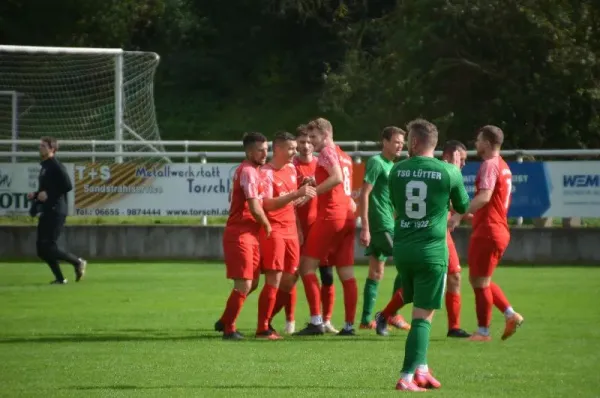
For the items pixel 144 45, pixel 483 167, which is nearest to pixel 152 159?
pixel 483 167

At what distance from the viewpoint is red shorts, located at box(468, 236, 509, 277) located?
1329 centimetres

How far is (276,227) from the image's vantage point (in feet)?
45.3

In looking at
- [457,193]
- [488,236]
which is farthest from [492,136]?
[457,193]

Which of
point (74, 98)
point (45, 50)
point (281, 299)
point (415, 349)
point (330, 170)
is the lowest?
point (281, 299)

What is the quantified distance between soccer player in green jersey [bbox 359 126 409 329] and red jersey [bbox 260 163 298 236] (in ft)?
2.28

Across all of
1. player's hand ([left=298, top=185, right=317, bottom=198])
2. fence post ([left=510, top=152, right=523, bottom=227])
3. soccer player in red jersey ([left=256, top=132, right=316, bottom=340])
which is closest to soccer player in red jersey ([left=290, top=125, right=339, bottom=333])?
soccer player in red jersey ([left=256, top=132, right=316, bottom=340])

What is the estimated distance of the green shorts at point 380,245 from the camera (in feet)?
47.4

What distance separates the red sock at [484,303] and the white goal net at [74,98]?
17.7 metres

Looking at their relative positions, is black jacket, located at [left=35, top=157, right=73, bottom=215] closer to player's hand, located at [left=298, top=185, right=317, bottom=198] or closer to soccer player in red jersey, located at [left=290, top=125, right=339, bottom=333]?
soccer player in red jersey, located at [left=290, top=125, right=339, bottom=333]

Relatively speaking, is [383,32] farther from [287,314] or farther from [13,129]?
[287,314]

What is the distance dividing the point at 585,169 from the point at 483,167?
1252cm

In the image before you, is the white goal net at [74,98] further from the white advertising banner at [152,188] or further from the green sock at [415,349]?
the green sock at [415,349]

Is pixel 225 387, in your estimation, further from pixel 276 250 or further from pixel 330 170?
pixel 330 170

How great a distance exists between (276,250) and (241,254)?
1.40 feet
